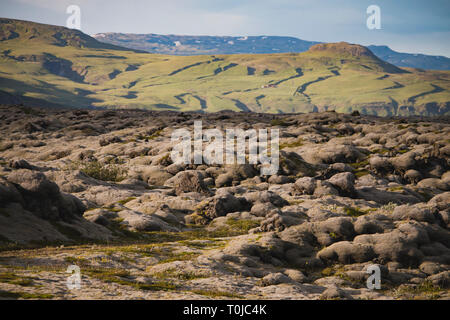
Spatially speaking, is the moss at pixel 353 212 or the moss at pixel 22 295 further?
the moss at pixel 353 212

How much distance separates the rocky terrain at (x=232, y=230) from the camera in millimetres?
28266

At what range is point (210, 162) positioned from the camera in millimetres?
81625

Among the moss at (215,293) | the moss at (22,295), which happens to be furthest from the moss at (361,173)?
the moss at (22,295)

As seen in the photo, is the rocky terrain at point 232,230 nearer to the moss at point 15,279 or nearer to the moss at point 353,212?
the moss at point 15,279

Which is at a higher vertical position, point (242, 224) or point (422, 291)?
point (422, 291)

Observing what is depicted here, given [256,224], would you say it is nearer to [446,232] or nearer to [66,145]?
[446,232]

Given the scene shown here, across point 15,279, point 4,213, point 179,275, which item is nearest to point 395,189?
point 179,275

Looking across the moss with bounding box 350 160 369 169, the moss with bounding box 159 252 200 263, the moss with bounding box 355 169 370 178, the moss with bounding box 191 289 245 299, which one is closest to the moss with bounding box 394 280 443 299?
the moss with bounding box 191 289 245 299

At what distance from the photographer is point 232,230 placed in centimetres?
4962

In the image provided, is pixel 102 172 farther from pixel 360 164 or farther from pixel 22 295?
pixel 22 295

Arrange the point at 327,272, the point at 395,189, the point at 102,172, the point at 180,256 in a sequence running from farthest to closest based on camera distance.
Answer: the point at 102,172 < the point at 395,189 < the point at 180,256 < the point at 327,272

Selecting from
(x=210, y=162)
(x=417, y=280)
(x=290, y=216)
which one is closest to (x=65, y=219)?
(x=290, y=216)

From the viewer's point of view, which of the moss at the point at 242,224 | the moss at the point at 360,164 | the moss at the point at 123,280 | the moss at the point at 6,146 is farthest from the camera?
the moss at the point at 6,146

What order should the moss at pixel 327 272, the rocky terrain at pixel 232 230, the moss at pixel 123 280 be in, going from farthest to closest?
the moss at pixel 327 272 < the rocky terrain at pixel 232 230 < the moss at pixel 123 280
